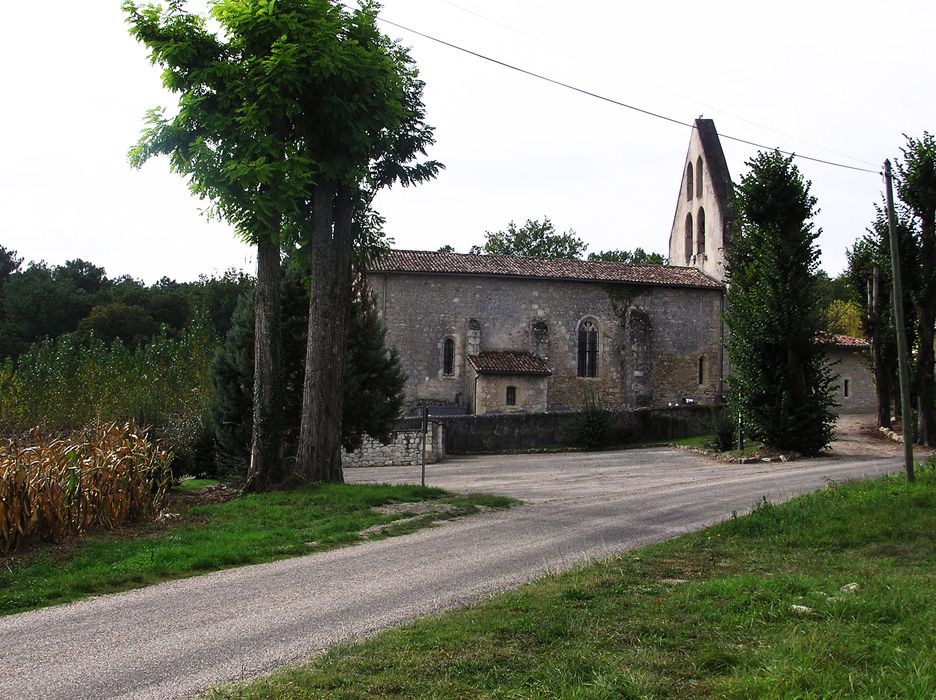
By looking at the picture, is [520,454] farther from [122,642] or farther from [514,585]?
[122,642]

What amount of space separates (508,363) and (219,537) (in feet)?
99.5

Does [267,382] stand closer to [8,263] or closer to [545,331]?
[545,331]

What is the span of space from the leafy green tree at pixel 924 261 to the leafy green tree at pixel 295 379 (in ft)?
57.8

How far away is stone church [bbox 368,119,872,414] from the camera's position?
139 ft

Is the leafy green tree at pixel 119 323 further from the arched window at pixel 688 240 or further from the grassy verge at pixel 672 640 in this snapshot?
the grassy verge at pixel 672 640

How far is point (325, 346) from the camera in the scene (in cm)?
1703

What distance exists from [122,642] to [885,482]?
14.4 m

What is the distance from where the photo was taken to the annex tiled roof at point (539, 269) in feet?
140

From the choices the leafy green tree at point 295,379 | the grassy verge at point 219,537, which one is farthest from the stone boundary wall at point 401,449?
the grassy verge at point 219,537

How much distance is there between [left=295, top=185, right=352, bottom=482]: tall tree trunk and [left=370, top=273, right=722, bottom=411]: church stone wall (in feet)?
79.6

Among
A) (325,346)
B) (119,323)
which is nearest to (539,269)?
(325,346)

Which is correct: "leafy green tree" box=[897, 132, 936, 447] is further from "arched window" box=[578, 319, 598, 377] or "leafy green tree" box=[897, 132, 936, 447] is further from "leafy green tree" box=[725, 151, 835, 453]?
"arched window" box=[578, 319, 598, 377]

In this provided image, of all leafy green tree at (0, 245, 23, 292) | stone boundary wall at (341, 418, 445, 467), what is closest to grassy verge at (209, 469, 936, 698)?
stone boundary wall at (341, 418, 445, 467)

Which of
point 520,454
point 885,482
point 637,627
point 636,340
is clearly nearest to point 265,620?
point 637,627
